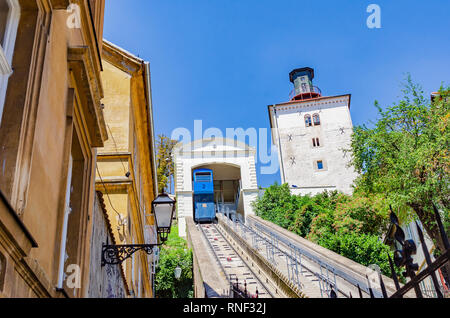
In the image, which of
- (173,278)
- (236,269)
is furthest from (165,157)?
(236,269)

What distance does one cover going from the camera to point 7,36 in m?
2.97

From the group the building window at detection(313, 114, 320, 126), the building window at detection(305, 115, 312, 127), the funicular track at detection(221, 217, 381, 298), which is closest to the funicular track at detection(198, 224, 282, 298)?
the funicular track at detection(221, 217, 381, 298)

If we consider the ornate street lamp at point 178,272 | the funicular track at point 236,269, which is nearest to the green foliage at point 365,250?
the funicular track at point 236,269

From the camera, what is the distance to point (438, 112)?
55.8 feet

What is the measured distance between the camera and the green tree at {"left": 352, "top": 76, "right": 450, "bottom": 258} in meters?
15.5

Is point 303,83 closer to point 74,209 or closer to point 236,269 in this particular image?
point 236,269

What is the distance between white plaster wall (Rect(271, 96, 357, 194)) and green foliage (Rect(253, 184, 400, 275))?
10172mm

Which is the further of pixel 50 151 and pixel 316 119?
pixel 316 119

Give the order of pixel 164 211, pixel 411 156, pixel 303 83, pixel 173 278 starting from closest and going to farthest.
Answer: pixel 164 211 → pixel 411 156 → pixel 173 278 → pixel 303 83

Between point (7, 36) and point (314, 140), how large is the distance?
43.9m

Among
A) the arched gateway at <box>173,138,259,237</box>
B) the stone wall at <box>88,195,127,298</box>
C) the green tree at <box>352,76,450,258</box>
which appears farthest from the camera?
the arched gateway at <box>173,138,259,237</box>

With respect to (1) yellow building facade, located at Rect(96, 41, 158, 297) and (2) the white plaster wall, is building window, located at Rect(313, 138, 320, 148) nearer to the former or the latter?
(2) the white plaster wall

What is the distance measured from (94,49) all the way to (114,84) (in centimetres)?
454

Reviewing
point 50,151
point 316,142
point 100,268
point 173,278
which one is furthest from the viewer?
point 316,142
